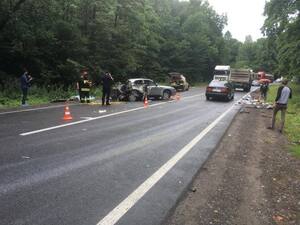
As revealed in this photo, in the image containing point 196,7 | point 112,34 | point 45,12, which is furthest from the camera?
point 196,7

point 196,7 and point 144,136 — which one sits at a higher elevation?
point 196,7

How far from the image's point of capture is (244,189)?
21.1ft

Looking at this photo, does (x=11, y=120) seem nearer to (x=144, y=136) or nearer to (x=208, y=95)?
(x=144, y=136)

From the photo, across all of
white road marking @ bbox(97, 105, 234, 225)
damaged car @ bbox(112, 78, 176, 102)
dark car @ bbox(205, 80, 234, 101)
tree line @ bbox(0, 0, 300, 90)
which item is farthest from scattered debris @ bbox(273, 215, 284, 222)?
tree line @ bbox(0, 0, 300, 90)

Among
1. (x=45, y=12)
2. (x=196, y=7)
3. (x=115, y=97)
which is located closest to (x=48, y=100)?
(x=115, y=97)

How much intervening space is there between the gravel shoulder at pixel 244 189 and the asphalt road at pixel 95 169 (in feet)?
0.99

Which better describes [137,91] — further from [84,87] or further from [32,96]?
[32,96]

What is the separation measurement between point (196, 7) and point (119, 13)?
51.0 metres

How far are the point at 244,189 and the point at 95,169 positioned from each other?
2778mm

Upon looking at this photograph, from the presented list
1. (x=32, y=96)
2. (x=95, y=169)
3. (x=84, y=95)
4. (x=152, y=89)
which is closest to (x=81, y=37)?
(x=152, y=89)

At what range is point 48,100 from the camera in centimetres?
2209

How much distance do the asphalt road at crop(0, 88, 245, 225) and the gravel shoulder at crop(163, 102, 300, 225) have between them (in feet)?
0.99

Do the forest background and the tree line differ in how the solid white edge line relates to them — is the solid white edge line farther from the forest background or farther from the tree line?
the tree line

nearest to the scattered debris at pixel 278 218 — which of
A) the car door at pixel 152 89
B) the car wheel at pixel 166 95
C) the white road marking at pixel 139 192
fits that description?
the white road marking at pixel 139 192
